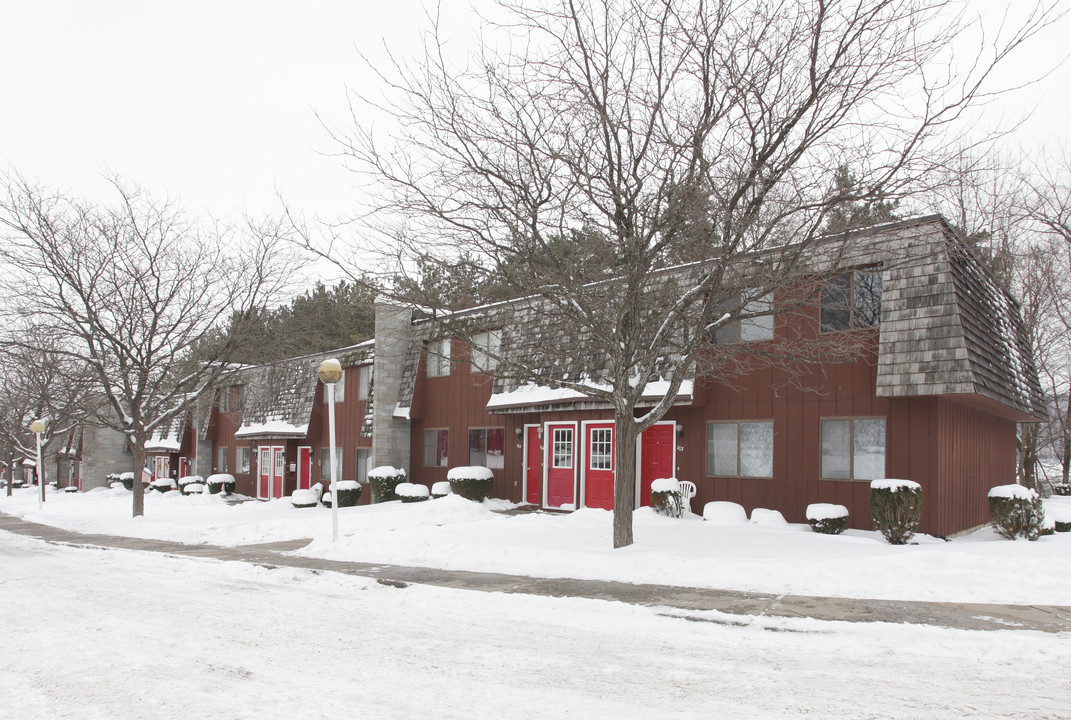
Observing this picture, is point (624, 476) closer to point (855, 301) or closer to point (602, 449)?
point (855, 301)

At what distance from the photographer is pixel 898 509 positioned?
39.1 feet

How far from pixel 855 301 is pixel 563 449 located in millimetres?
7991

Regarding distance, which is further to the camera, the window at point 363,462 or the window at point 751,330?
the window at point 363,462

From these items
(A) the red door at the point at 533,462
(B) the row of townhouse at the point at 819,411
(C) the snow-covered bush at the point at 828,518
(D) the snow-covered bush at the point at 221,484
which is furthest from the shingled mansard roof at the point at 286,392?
(C) the snow-covered bush at the point at 828,518

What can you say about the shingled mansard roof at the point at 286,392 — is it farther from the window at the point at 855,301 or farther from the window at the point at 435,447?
the window at the point at 855,301

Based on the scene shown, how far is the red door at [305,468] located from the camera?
1123 inches

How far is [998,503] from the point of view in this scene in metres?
13.3

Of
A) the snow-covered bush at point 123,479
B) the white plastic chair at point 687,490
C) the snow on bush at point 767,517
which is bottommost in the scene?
the snow-covered bush at point 123,479

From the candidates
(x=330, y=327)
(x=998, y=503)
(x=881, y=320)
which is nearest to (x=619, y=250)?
(x=881, y=320)

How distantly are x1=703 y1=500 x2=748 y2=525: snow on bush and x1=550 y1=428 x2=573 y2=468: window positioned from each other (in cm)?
455

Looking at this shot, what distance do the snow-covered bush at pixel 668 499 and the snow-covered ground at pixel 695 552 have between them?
291mm

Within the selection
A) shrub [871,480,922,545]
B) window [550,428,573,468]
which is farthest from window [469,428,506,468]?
shrub [871,480,922,545]

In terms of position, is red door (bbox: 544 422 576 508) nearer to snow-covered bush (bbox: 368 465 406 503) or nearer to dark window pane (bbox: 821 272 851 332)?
snow-covered bush (bbox: 368 465 406 503)

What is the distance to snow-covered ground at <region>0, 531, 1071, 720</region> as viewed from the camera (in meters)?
4.79
